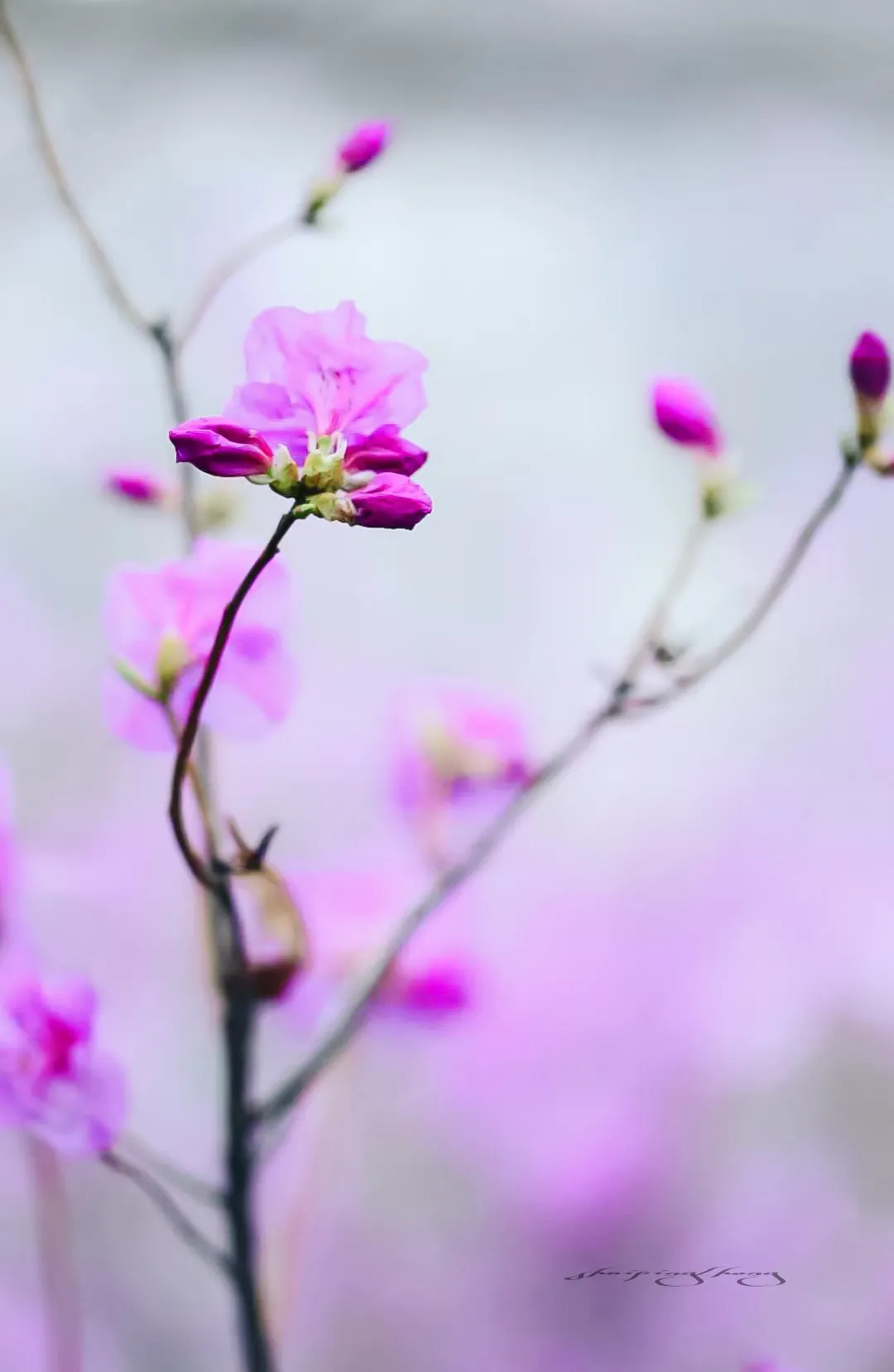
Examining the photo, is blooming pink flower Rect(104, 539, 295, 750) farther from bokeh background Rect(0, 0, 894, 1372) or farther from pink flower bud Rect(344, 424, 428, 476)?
pink flower bud Rect(344, 424, 428, 476)

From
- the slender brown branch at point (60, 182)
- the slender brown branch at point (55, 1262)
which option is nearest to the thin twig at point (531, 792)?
the slender brown branch at point (55, 1262)

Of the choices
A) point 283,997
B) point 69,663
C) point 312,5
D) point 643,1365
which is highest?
point 312,5

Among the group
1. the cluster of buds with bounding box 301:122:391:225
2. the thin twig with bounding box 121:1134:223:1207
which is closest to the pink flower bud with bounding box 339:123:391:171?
the cluster of buds with bounding box 301:122:391:225

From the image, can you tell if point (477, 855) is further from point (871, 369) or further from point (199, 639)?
point (871, 369)

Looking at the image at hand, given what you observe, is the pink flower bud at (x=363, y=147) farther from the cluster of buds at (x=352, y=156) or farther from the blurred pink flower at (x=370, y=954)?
the blurred pink flower at (x=370, y=954)

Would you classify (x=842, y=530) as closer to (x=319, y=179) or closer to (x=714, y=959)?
(x=714, y=959)

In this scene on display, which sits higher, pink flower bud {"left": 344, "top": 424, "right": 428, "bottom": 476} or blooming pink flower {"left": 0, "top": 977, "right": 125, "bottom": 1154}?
pink flower bud {"left": 344, "top": 424, "right": 428, "bottom": 476}

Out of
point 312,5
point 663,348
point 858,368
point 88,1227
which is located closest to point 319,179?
point 312,5

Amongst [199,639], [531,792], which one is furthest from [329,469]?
[531,792]
